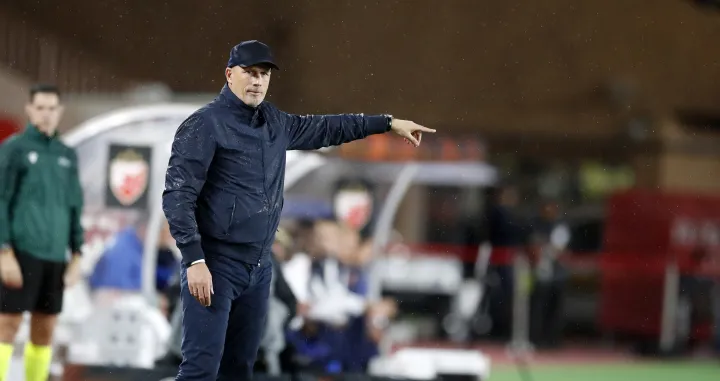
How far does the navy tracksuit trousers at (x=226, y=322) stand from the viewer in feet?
18.0

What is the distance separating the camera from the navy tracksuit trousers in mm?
5496

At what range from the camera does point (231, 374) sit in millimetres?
5770

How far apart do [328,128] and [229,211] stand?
721 mm

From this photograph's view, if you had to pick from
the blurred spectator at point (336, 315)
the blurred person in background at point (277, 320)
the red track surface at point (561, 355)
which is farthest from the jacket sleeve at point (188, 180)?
the red track surface at point (561, 355)

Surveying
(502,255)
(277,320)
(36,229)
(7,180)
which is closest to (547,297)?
(502,255)

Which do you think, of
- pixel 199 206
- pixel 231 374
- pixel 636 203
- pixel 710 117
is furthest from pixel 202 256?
pixel 710 117

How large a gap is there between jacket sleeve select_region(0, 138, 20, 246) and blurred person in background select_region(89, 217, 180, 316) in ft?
6.76

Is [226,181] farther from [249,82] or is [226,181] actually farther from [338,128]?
[338,128]

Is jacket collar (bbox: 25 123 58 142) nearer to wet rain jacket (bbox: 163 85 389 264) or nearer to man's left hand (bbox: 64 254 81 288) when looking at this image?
man's left hand (bbox: 64 254 81 288)

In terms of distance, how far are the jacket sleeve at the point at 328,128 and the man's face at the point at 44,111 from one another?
7.58ft

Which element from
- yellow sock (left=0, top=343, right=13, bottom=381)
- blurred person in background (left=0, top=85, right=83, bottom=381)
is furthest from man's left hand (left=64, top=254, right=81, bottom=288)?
yellow sock (left=0, top=343, right=13, bottom=381)

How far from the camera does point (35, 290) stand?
7.60 m

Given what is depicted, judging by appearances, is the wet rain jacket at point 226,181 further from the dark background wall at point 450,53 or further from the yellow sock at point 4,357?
the dark background wall at point 450,53

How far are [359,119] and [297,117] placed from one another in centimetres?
30
